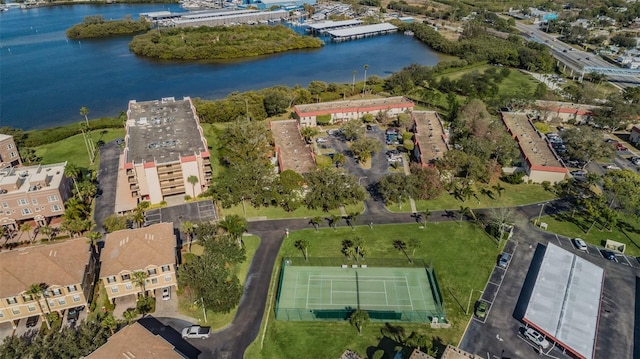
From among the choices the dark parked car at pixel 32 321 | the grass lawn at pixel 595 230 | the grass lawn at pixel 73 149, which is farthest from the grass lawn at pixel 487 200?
the grass lawn at pixel 73 149

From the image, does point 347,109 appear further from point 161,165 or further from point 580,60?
point 580,60

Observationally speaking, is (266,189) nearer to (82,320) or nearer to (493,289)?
(82,320)

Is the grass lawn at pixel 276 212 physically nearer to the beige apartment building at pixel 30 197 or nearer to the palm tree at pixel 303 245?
the palm tree at pixel 303 245

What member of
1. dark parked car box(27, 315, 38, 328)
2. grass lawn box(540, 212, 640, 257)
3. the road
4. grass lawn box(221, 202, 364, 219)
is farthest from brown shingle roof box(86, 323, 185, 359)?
the road

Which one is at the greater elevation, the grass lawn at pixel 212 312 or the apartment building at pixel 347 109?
the apartment building at pixel 347 109

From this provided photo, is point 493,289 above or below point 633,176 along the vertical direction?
below

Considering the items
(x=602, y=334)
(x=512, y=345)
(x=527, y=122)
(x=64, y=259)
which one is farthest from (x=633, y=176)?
(x=64, y=259)

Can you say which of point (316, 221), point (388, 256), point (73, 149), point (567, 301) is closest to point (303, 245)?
point (316, 221)

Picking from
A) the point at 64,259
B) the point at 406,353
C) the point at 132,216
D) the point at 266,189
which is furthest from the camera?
the point at 266,189
